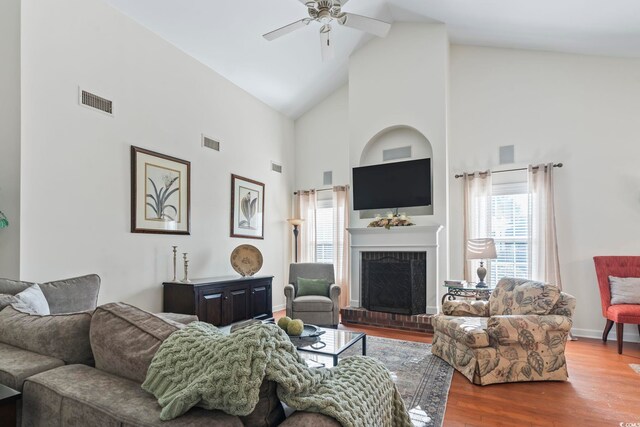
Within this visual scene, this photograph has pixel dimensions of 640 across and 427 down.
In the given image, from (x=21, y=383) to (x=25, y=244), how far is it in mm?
2316

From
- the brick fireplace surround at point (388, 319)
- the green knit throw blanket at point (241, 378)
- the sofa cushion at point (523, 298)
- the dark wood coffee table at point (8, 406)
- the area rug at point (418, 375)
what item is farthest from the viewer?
the brick fireplace surround at point (388, 319)

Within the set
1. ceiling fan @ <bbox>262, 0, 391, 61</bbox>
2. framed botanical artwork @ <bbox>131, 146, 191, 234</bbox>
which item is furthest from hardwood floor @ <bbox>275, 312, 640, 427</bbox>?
framed botanical artwork @ <bbox>131, 146, 191, 234</bbox>

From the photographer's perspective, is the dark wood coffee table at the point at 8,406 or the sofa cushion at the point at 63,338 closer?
the dark wood coffee table at the point at 8,406

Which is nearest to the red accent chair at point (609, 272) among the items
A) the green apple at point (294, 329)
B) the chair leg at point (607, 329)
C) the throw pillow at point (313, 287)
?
the chair leg at point (607, 329)

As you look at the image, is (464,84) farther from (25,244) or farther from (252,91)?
(25,244)

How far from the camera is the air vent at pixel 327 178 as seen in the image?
6.38 m

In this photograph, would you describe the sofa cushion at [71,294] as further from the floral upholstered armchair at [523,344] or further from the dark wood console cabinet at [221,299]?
the floral upholstered armchair at [523,344]

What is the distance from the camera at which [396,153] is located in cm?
548

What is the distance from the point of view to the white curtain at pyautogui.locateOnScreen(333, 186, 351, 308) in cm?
596

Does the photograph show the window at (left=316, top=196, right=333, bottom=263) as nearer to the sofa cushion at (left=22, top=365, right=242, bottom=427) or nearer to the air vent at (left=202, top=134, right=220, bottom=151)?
the air vent at (left=202, top=134, right=220, bottom=151)

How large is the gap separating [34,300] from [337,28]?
4.61m

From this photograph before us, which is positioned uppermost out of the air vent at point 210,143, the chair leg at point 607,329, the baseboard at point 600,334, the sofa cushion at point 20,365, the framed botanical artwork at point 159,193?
the air vent at point 210,143

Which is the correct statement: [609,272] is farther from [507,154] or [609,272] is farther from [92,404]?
[92,404]

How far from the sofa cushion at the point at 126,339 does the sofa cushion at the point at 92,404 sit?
0.04m
